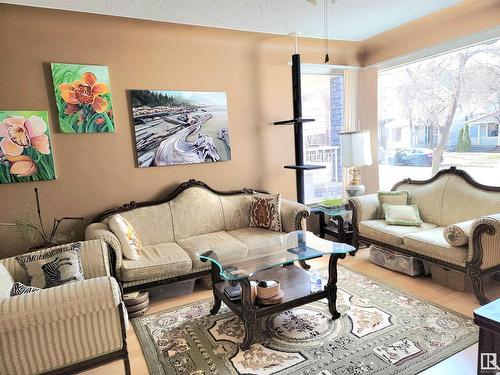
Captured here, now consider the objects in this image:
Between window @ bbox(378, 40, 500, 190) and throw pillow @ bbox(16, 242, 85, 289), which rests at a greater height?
window @ bbox(378, 40, 500, 190)

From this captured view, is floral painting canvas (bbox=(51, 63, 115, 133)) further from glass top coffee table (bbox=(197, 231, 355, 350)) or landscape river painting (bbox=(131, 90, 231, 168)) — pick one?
glass top coffee table (bbox=(197, 231, 355, 350))

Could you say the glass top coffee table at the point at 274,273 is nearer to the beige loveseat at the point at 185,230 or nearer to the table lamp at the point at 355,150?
the beige loveseat at the point at 185,230

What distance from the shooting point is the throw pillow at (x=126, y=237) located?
290 cm

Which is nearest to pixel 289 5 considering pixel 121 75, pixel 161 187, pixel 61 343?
pixel 121 75

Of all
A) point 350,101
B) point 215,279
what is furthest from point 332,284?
point 350,101

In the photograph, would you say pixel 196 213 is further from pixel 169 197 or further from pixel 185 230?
pixel 169 197

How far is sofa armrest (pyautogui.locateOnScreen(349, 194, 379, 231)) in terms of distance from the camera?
3.75 m

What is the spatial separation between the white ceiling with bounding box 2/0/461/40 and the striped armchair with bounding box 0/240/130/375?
8.37ft

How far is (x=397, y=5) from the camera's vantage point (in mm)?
3311

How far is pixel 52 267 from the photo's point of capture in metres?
2.33

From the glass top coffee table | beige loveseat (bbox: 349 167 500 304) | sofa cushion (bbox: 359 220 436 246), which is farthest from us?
sofa cushion (bbox: 359 220 436 246)

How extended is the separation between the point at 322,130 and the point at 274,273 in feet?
8.59

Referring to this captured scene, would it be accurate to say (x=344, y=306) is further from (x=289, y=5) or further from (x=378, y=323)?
(x=289, y=5)

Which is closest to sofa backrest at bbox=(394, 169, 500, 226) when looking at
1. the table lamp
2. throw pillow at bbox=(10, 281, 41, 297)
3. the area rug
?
the table lamp
